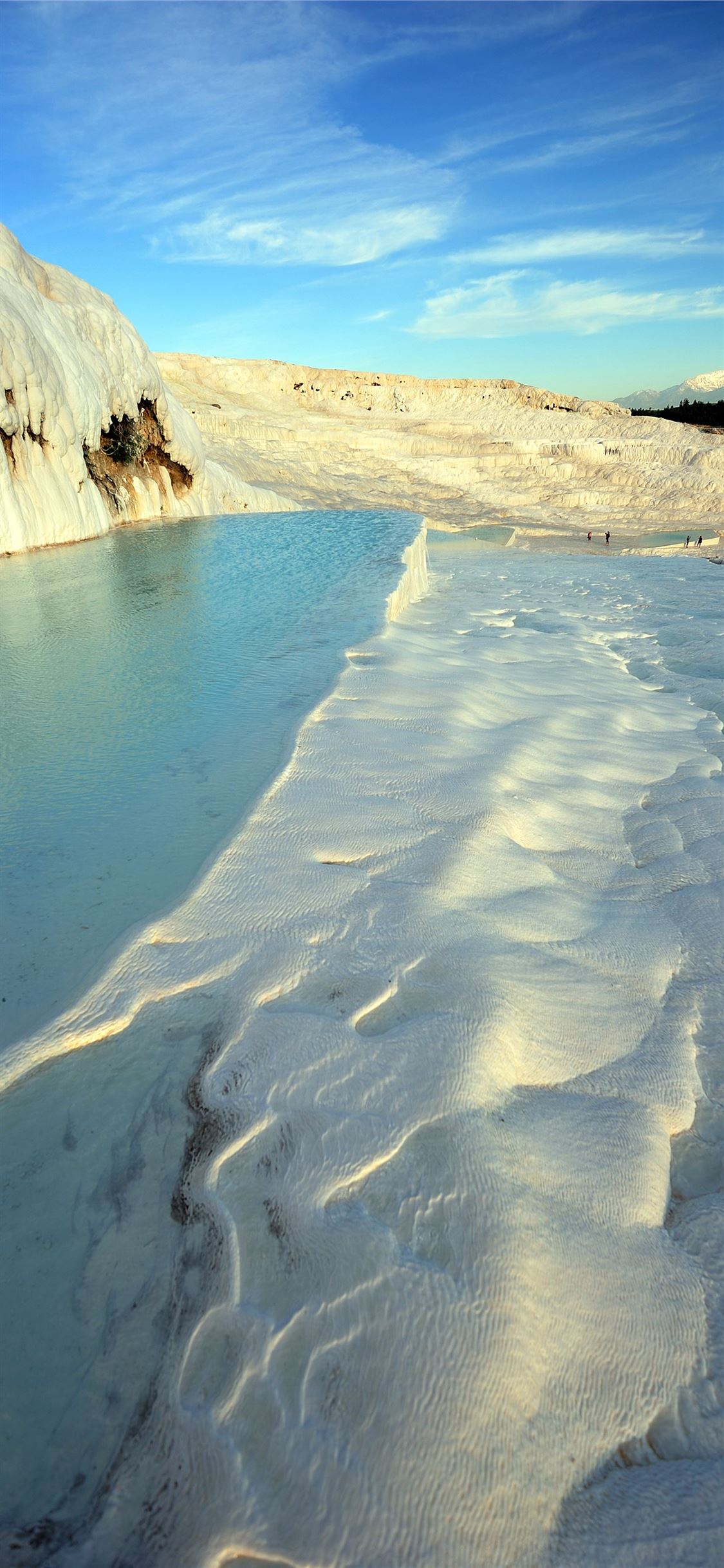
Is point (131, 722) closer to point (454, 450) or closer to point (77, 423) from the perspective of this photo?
point (77, 423)

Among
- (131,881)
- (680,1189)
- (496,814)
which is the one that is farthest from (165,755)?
(680,1189)

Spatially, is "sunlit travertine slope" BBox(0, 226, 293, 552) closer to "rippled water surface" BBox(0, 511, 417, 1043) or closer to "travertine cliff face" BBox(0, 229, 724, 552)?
"travertine cliff face" BBox(0, 229, 724, 552)

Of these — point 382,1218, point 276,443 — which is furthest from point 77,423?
point 276,443

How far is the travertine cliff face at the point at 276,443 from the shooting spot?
9969 mm

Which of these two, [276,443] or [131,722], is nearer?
[131,722]

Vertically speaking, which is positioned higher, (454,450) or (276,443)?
(276,443)

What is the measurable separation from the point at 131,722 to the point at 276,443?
2455 cm

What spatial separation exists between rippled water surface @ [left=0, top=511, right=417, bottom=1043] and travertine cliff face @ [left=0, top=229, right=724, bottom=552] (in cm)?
307

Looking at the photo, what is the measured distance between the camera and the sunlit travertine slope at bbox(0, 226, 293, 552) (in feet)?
30.3

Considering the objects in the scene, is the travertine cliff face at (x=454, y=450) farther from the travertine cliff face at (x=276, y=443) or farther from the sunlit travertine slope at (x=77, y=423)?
the sunlit travertine slope at (x=77, y=423)

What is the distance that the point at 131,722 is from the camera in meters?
3.71

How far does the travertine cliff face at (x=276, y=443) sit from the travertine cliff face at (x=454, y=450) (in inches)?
2.7

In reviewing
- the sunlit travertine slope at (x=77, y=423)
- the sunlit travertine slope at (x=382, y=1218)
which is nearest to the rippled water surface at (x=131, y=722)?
the sunlit travertine slope at (x=382, y=1218)

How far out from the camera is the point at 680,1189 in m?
1.57
